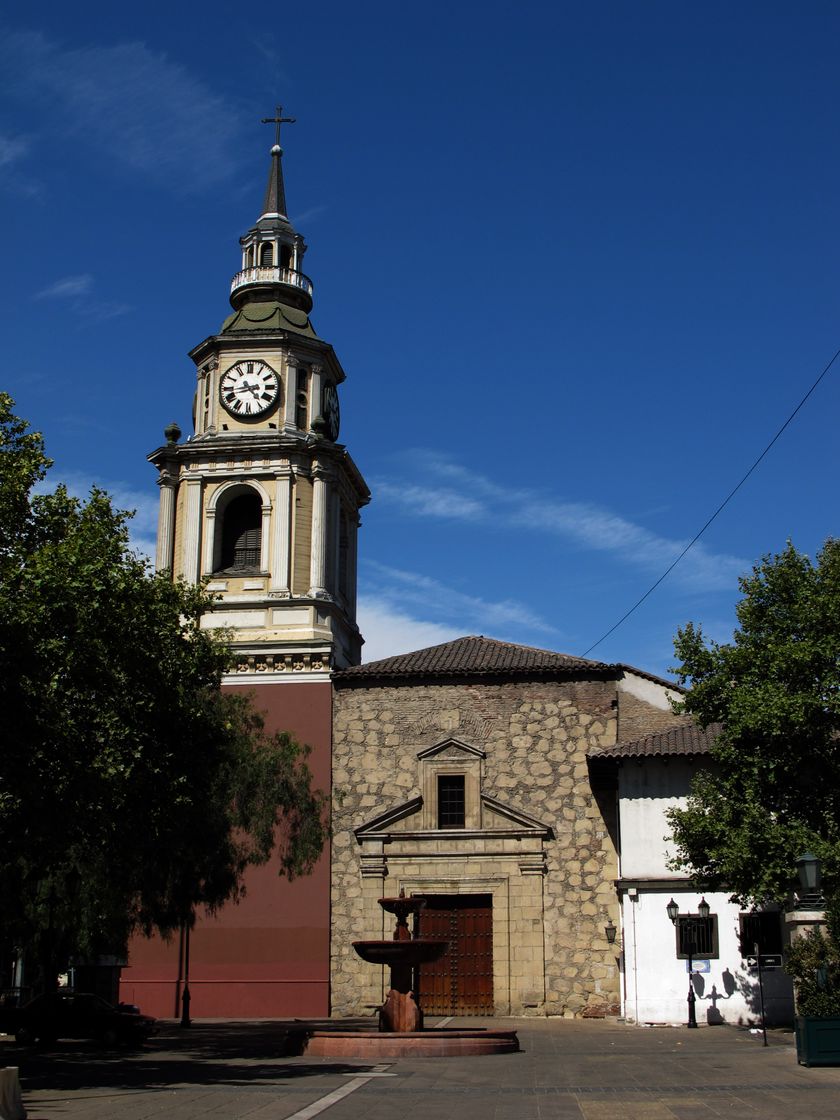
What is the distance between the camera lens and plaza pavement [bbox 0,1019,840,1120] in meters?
15.3

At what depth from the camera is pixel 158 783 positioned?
26188 millimetres

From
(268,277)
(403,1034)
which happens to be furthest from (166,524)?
(403,1034)

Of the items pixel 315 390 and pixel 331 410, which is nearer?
pixel 315 390

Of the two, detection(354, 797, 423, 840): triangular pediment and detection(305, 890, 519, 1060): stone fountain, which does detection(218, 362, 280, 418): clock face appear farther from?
detection(305, 890, 519, 1060): stone fountain

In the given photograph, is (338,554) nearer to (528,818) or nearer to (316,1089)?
(528,818)

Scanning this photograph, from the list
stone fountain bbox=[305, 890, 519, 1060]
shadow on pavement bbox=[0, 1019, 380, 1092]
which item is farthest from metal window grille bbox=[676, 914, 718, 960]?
shadow on pavement bbox=[0, 1019, 380, 1092]

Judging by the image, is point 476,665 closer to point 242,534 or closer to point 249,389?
point 242,534

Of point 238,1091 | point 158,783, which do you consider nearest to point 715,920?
point 158,783

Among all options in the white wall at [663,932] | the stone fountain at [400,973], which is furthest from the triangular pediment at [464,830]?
the stone fountain at [400,973]

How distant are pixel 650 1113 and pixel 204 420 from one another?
3034cm

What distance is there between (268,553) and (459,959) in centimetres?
1346

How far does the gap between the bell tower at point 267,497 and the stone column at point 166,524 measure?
40 mm

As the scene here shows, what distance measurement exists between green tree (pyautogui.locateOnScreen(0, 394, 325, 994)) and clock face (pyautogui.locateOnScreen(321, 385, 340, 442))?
1045 cm

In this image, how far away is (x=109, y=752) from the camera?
2383 cm
